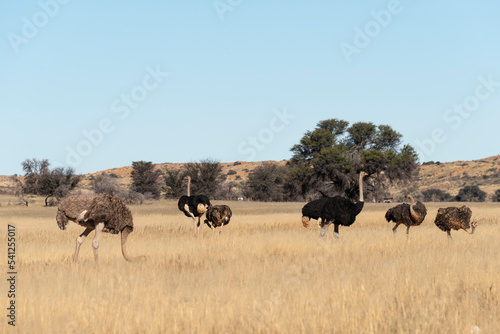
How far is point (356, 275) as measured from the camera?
8453 mm

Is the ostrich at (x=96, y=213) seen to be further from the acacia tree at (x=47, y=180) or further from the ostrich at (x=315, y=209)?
the acacia tree at (x=47, y=180)

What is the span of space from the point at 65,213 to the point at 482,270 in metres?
7.05

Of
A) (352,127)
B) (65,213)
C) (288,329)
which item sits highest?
(352,127)

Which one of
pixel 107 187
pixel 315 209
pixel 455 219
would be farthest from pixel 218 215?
pixel 107 187

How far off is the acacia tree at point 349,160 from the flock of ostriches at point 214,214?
1332 inches

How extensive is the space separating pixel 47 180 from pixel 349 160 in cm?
2819

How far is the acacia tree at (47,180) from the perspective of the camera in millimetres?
44906

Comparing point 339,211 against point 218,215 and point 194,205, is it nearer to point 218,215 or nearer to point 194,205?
point 218,215

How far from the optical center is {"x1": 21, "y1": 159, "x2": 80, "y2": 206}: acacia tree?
44906 millimetres

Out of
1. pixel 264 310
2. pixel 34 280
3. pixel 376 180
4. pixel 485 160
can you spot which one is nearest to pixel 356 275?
pixel 264 310

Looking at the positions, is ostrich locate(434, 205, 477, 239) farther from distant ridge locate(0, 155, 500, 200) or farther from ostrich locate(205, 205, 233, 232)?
distant ridge locate(0, 155, 500, 200)

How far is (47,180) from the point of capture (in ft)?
161

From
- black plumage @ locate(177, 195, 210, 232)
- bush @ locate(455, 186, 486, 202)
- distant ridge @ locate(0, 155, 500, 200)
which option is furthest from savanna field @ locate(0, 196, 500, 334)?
distant ridge @ locate(0, 155, 500, 200)

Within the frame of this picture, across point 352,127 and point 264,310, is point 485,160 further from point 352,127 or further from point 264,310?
point 264,310
